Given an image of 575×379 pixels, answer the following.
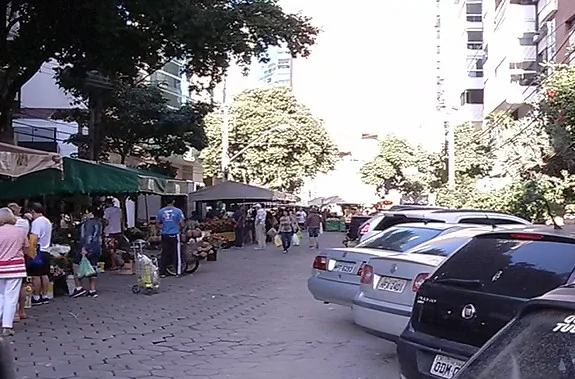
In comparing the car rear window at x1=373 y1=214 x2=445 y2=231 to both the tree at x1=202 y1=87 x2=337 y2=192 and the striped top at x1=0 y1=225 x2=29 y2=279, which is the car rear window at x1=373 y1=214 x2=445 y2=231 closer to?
the striped top at x1=0 y1=225 x2=29 y2=279

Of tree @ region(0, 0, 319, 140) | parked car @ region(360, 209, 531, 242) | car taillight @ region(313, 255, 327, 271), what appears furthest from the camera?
tree @ region(0, 0, 319, 140)

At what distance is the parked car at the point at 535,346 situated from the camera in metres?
2.87

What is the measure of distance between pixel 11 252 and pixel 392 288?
16.1 feet

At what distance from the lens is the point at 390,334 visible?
8.06 metres

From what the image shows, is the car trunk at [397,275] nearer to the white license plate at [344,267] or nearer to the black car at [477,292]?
the black car at [477,292]

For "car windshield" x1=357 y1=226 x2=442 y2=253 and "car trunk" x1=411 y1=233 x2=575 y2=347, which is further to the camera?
"car windshield" x1=357 y1=226 x2=442 y2=253

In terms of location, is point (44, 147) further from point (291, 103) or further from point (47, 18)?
point (291, 103)

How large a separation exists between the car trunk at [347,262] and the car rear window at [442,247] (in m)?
1.32

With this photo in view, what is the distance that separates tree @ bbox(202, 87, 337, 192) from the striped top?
41.1 m

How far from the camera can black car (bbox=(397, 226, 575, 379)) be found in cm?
535

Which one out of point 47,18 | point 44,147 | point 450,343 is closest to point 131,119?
point 44,147

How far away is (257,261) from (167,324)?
12927 mm

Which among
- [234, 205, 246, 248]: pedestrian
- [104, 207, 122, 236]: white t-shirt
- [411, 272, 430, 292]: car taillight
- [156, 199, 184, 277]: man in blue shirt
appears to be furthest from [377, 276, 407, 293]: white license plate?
[234, 205, 246, 248]: pedestrian

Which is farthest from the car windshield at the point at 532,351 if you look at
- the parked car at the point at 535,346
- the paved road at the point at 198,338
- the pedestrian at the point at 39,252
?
the pedestrian at the point at 39,252
